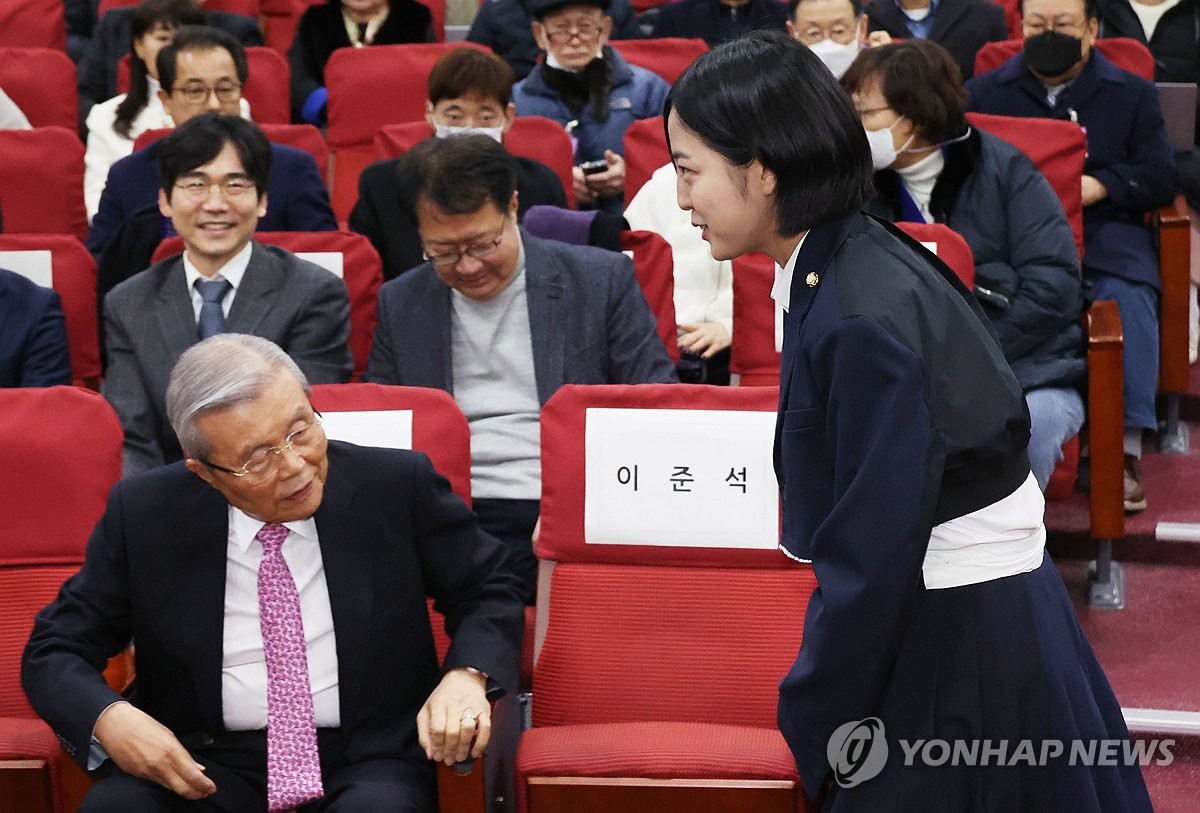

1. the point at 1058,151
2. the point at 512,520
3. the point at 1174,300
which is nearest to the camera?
the point at 512,520

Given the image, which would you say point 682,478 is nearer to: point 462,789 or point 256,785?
point 462,789

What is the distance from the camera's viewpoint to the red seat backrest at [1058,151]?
3.49 m

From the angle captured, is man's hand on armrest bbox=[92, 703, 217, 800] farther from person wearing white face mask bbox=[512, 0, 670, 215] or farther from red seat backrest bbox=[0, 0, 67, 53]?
red seat backrest bbox=[0, 0, 67, 53]

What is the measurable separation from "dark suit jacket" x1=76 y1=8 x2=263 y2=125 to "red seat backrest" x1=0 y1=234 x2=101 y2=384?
1783 millimetres

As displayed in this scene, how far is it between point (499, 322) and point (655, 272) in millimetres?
372

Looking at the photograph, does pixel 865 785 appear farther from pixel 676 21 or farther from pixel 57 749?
pixel 676 21

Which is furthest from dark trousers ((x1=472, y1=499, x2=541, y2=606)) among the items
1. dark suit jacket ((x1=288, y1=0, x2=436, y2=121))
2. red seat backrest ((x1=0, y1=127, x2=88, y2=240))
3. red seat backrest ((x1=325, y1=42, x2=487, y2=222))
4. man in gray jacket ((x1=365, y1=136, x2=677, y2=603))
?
dark suit jacket ((x1=288, y1=0, x2=436, y2=121))

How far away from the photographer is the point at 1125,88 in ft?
12.5

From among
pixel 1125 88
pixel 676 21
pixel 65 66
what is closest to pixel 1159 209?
pixel 1125 88

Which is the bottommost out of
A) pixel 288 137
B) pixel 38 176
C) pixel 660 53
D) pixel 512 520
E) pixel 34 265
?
pixel 512 520

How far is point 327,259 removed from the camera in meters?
3.17

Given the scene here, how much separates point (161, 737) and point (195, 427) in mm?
386

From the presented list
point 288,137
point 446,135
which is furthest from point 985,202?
point 288,137

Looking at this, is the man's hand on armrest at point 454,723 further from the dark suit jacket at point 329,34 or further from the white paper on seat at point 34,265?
the dark suit jacket at point 329,34
